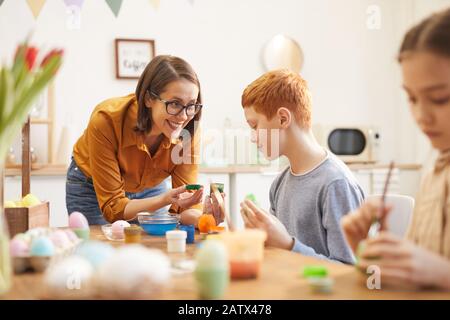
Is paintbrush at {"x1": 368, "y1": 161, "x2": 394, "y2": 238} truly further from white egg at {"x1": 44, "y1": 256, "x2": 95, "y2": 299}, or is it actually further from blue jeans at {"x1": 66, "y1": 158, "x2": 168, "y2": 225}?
blue jeans at {"x1": 66, "y1": 158, "x2": 168, "y2": 225}

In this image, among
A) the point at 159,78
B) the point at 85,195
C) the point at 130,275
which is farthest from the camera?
the point at 85,195

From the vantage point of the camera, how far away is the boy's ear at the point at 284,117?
5.23ft

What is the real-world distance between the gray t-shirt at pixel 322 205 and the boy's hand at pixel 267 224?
15 cm

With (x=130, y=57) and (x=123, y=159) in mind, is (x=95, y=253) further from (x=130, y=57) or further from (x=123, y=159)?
(x=130, y=57)

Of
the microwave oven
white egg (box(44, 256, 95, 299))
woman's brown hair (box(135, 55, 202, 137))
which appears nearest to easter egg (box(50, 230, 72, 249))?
white egg (box(44, 256, 95, 299))

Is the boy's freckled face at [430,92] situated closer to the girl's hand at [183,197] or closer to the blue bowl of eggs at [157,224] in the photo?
the blue bowl of eggs at [157,224]

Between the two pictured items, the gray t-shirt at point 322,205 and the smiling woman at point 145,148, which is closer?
the gray t-shirt at point 322,205

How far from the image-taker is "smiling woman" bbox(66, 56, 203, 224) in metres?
1.86

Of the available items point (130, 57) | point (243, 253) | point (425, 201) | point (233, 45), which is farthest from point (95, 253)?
point (233, 45)

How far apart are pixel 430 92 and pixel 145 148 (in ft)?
4.39

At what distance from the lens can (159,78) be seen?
1903mm

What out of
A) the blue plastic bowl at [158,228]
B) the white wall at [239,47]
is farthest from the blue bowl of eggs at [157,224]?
the white wall at [239,47]

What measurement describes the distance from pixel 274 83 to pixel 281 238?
564 millimetres

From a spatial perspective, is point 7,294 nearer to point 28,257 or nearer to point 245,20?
point 28,257
